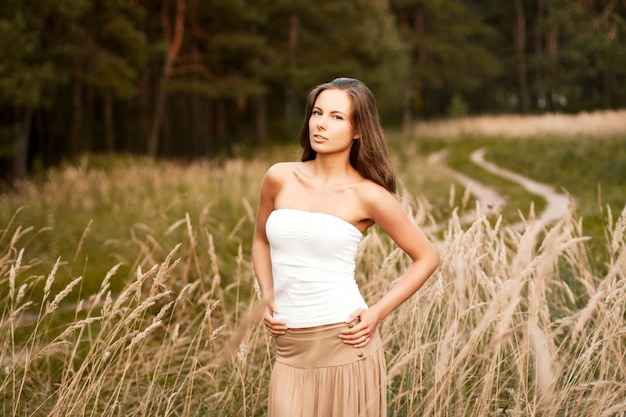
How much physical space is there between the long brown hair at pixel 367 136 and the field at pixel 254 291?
0.41 m

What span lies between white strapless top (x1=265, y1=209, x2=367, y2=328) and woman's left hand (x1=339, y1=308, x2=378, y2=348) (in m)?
0.03

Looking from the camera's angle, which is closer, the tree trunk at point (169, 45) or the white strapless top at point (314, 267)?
the white strapless top at point (314, 267)

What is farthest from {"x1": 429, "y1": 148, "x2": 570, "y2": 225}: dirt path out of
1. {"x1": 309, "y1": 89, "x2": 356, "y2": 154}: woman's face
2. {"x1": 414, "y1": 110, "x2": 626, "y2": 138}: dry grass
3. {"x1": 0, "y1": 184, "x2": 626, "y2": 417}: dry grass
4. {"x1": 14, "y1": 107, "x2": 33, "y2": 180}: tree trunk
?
{"x1": 14, "y1": 107, "x2": 33, "y2": 180}: tree trunk

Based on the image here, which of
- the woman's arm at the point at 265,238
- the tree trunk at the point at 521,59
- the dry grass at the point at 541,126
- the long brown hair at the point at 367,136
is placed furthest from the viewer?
the tree trunk at the point at 521,59

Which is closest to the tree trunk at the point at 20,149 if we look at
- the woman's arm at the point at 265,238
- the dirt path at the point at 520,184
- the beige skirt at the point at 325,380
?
the dirt path at the point at 520,184

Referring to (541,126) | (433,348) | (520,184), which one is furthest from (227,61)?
(433,348)

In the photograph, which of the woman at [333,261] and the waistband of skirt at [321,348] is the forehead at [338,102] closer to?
the woman at [333,261]

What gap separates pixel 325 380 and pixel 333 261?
0.39 metres

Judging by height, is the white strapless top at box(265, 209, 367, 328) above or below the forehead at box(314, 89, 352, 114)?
below

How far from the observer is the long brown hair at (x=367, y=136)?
7.48 feet

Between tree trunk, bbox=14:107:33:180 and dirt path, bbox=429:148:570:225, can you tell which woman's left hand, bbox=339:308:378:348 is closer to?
dirt path, bbox=429:148:570:225

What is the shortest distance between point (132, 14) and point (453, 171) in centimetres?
1037

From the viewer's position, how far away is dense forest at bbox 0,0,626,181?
55.6ft

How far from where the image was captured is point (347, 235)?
2.15 meters
